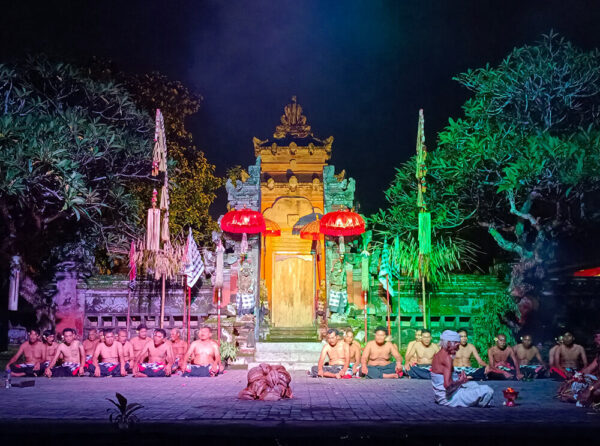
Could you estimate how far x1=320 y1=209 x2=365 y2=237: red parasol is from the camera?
1900 cm

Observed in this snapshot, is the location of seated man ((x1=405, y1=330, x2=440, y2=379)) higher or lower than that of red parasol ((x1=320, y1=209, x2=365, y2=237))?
lower

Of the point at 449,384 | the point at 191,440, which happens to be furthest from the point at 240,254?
the point at 191,440

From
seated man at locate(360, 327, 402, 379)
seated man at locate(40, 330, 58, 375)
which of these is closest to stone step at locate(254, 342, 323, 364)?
seated man at locate(360, 327, 402, 379)

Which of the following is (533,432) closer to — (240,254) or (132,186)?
(240,254)

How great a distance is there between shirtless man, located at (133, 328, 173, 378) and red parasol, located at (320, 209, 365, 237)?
6.39 m

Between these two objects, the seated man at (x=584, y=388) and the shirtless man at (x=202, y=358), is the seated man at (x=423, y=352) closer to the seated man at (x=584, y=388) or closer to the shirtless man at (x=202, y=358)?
the seated man at (x=584, y=388)

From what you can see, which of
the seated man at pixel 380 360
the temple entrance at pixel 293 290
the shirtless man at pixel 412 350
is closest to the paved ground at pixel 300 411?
the seated man at pixel 380 360

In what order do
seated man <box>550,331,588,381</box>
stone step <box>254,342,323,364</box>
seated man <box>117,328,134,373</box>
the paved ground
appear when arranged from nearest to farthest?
1. the paved ground
2. seated man <box>550,331,588,381</box>
3. seated man <box>117,328,134,373</box>
4. stone step <box>254,342,323,364</box>

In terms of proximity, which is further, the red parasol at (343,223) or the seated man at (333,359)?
the red parasol at (343,223)

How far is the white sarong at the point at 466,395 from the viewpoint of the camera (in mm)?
9570

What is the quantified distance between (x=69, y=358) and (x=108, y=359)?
0.98 metres

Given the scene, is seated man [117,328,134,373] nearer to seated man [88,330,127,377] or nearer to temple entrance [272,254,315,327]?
seated man [88,330,127,377]

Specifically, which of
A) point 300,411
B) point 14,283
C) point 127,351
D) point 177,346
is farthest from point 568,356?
point 14,283

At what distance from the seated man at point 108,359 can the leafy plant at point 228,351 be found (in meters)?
3.08
